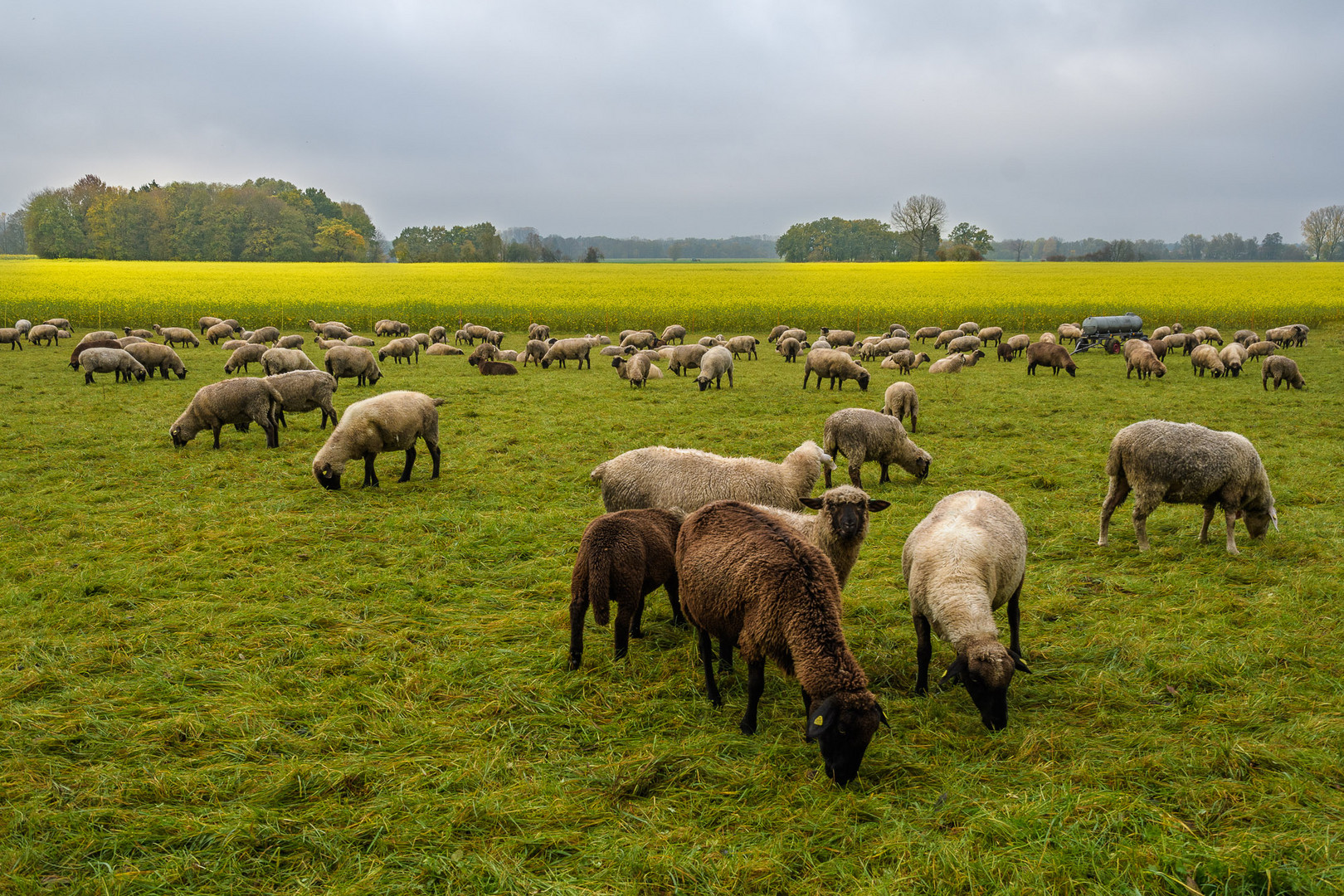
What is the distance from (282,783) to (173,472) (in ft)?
31.5

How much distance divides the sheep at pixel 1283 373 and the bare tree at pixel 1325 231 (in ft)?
423

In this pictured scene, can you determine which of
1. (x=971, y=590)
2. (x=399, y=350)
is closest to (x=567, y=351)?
(x=399, y=350)

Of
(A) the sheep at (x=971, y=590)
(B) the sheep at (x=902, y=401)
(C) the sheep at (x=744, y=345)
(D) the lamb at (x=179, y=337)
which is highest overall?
(D) the lamb at (x=179, y=337)

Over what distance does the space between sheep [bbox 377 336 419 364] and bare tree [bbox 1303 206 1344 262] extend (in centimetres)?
14504

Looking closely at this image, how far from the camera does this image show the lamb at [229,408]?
13.6 metres

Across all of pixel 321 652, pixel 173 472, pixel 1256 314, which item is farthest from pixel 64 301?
pixel 1256 314

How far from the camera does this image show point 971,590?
534cm

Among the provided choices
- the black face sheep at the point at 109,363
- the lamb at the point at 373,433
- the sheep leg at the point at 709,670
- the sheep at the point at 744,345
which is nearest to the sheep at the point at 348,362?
the black face sheep at the point at 109,363

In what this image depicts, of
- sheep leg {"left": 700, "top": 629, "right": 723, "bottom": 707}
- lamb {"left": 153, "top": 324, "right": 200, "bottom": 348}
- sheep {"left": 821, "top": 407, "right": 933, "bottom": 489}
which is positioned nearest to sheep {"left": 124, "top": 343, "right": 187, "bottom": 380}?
lamb {"left": 153, "top": 324, "right": 200, "bottom": 348}

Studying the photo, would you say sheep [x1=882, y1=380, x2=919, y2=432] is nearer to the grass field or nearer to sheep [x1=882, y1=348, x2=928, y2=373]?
the grass field

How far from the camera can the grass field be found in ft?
12.3

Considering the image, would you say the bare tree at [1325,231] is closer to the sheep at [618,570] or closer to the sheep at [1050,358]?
the sheep at [1050,358]

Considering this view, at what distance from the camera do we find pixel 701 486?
7.76 meters

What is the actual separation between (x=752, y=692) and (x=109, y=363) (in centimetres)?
2452
